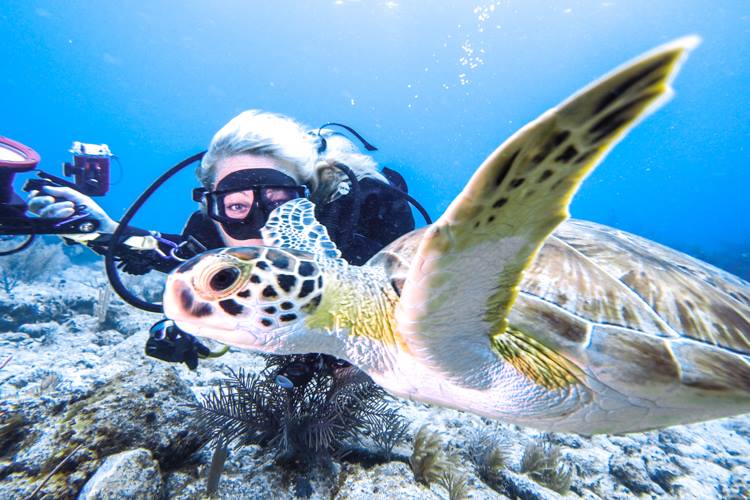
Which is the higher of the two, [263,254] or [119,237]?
[119,237]

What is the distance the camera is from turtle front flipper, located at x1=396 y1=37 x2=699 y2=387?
530mm

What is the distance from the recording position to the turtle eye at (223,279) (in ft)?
3.66

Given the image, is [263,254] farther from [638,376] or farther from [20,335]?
[20,335]

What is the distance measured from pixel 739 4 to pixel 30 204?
156 ft

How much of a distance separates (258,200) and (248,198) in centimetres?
8

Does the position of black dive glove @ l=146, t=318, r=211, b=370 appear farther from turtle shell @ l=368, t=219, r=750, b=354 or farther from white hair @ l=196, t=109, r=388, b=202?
turtle shell @ l=368, t=219, r=750, b=354

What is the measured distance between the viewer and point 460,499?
1.79m

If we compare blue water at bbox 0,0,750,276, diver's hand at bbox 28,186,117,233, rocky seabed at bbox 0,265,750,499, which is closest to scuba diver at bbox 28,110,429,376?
diver's hand at bbox 28,186,117,233

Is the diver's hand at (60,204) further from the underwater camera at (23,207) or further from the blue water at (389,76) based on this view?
the blue water at (389,76)

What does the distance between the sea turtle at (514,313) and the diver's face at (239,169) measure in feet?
3.41

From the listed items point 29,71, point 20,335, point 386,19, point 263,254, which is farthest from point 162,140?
point 263,254

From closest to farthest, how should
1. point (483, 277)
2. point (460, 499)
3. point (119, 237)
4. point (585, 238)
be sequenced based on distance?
point (483, 277)
point (585, 238)
point (460, 499)
point (119, 237)

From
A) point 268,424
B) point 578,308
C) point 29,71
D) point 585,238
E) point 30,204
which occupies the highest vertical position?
point 29,71

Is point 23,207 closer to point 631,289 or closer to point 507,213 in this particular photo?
point 507,213
